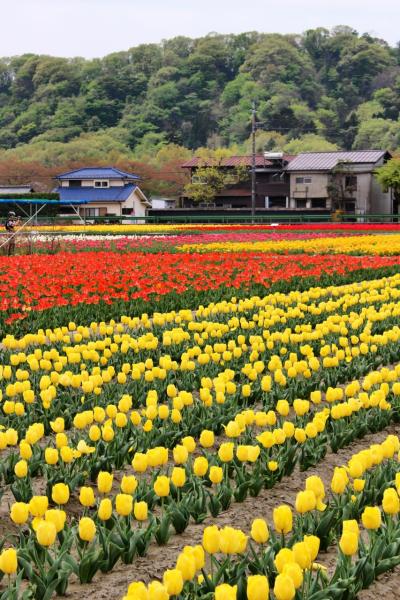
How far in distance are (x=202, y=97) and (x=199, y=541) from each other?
10662cm

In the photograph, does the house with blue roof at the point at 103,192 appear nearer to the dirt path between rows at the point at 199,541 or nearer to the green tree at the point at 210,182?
the green tree at the point at 210,182

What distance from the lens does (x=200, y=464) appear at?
3.26 m

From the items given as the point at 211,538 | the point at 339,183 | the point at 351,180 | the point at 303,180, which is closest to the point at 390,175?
the point at 339,183

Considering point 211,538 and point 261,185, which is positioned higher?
point 261,185

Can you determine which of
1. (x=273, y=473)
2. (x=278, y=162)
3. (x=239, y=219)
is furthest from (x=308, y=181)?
(x=273, y=473)

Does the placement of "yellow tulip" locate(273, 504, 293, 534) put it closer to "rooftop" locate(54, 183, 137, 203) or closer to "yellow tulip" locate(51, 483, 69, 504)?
"yellow tulip" locate(51, 483, 69, 504)

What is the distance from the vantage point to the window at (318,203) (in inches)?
2247

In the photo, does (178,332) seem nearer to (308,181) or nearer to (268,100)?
(308,181)

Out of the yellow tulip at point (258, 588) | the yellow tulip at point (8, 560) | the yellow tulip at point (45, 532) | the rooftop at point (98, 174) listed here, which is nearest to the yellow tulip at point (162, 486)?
the yellow tulip at point (45, 532)

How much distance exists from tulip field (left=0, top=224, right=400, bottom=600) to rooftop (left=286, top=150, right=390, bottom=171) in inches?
1897

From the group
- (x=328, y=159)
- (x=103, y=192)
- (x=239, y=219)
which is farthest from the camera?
(x=103, y=192)

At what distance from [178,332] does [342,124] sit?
9143 cm

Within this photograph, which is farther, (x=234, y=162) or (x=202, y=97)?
(x=202, y=97)

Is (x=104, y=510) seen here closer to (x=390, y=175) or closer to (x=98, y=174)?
(x=390, y=175)
